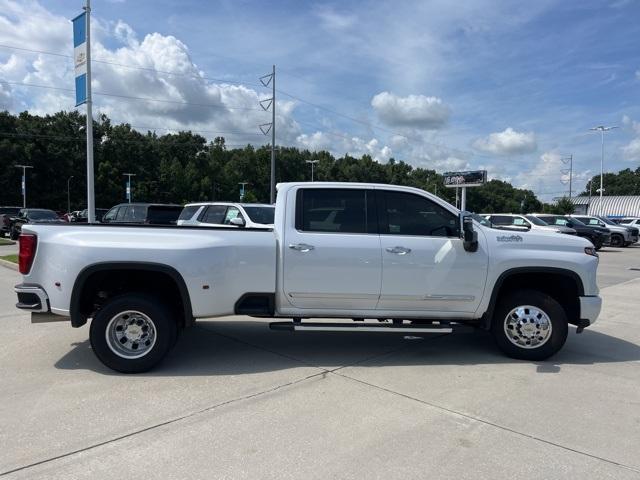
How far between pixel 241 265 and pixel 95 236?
4.89 ft

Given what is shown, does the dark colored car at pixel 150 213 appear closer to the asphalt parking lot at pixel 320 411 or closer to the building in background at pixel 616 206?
the asphalt parking lot at pixel 320 411

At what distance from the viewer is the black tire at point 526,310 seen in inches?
221

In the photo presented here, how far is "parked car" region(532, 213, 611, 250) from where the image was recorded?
993 inches

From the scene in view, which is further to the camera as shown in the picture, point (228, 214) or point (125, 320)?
point (228, 214)

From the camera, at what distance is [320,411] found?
428 cm

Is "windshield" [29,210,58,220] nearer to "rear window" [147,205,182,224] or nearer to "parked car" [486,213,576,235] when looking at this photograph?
"rear window" [147,205,182,224]

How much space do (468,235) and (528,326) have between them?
4.28 ft

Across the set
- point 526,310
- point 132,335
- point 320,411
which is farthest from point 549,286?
point 132,335

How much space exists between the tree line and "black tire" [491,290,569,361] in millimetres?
75490

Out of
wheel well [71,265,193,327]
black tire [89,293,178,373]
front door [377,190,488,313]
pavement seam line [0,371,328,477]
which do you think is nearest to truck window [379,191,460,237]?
front door [377,190,488,313]

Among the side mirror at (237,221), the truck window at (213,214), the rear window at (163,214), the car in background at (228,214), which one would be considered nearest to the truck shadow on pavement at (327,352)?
the side mirror at (237,221)

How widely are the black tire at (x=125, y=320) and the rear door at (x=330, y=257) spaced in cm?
132

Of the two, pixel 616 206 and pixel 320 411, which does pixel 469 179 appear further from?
pixel 616 206

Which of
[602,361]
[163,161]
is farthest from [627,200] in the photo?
[602,361]
